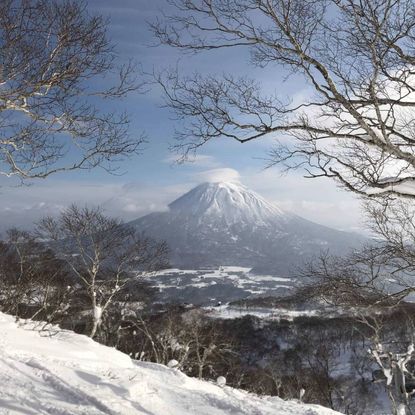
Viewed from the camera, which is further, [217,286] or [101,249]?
[217,286]

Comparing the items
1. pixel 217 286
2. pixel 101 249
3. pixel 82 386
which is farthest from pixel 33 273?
pixel 217 286

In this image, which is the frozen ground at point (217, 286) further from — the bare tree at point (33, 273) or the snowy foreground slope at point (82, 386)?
the snowy foreground slope at point (82, 386)

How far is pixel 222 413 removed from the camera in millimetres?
5742

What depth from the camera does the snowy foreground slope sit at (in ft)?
14.3

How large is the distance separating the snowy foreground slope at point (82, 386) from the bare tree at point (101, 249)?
27.0 feet

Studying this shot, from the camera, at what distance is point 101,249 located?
16.2 m

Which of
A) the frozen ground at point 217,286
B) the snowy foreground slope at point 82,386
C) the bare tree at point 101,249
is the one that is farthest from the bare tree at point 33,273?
the frozen ground at point 217,286

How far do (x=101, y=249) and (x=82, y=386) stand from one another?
1148 cm

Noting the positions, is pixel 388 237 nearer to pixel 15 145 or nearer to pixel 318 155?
pixel 318 155

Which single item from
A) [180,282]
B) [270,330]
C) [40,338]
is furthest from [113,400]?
[180,282]

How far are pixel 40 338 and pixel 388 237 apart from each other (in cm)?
645

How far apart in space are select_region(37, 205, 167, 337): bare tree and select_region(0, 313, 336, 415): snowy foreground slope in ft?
27.0

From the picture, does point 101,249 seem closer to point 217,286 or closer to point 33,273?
point 33,273

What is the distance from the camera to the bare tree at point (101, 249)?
16.1 metres
